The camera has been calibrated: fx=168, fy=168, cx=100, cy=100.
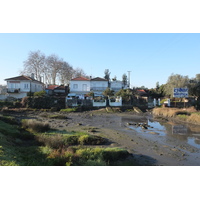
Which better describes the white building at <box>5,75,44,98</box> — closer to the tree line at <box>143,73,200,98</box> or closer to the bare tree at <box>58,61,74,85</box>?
the bare tree at <box>58,61,74,85</box>

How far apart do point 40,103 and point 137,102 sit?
67.1 feet

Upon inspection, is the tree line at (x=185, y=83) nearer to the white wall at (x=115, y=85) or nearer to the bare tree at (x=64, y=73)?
the white wall at (x=115, y=85)

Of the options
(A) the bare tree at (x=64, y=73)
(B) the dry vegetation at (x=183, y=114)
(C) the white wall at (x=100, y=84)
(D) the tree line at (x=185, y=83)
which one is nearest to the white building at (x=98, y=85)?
(C) the white wall at (x=100, y=84)

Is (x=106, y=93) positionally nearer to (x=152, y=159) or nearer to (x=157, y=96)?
(x=157, y=96)

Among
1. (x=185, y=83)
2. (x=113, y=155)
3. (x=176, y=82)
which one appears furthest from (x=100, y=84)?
(x=113, y=155)

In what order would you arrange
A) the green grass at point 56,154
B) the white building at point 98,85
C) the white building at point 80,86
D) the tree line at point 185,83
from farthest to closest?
the white building at point 98,85, the white building at point 80,86, the tree line at point 185,83, the green grass at point 56,154

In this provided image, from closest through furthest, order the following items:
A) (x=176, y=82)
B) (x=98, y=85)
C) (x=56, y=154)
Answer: (x=56, y=154)
(x=176, y=82)
(x=98, y=85)

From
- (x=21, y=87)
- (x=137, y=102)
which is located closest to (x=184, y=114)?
(x=137, y=102)

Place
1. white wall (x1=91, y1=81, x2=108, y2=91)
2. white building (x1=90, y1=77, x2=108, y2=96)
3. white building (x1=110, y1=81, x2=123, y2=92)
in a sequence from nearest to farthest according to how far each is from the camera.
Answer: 1. white building (x1=90, y1=77, x2=108, y2=96)
2. white wall (x1=91, y1=81, x2=108, y2=91)
3. white building (x1=110, y1=81, x2=123, y2=92)

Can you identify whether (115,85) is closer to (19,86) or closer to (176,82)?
(176,82)

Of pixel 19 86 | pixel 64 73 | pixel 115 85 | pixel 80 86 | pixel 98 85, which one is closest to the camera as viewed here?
pixel 19 86

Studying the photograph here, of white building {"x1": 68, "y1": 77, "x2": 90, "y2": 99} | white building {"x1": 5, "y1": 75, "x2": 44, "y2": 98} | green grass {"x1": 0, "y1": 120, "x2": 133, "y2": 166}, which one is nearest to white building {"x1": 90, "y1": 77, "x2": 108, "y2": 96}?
white building {"x1": 68, "y1": 77, "x2": 90, "y2": 99}

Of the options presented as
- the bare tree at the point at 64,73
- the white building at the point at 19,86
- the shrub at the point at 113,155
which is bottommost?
the shrub at the point at 113,155

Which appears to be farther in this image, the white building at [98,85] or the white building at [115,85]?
the white building at [115,85]
